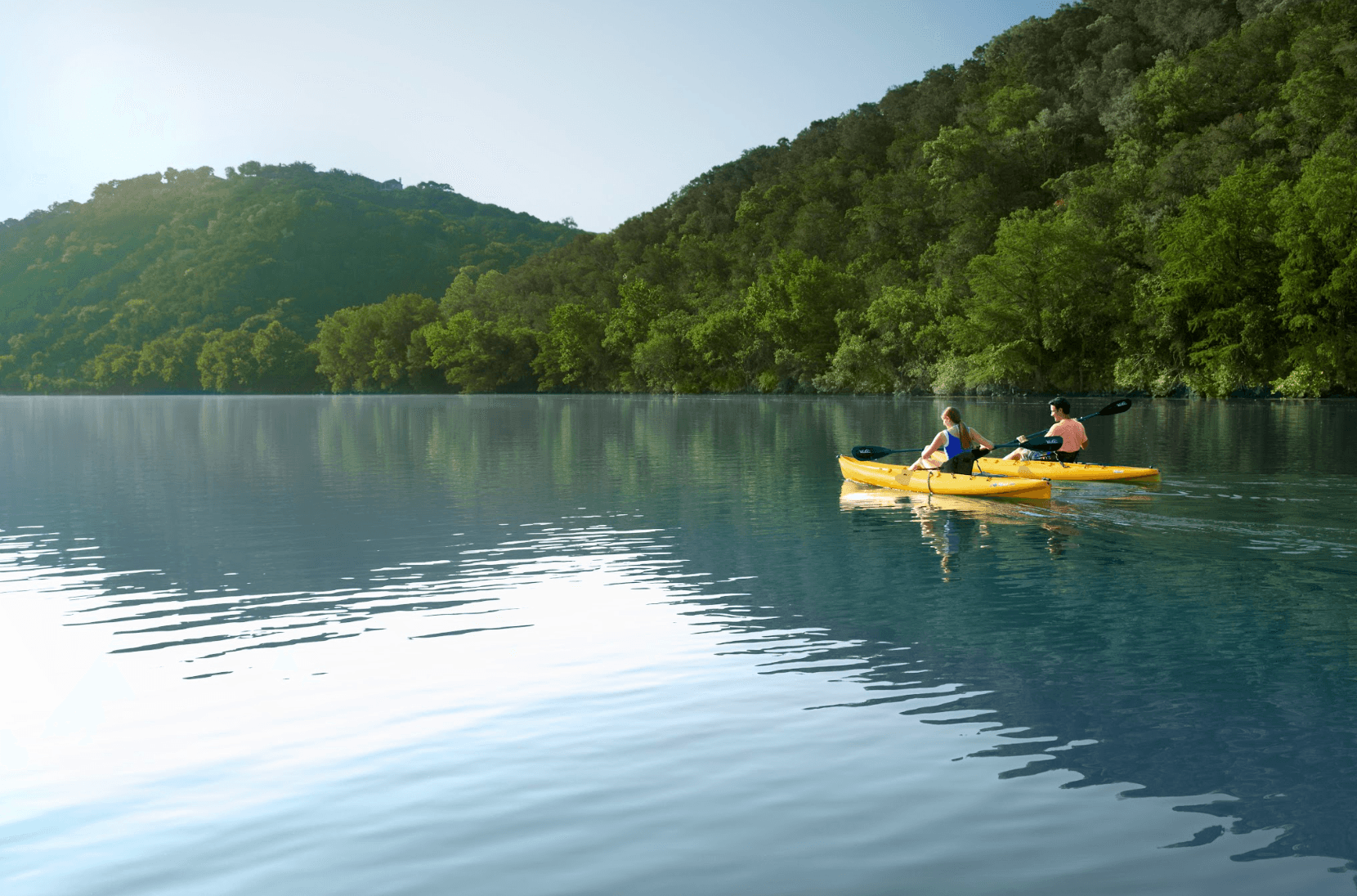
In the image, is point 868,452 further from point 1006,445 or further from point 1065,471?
Answer: point 1065,471

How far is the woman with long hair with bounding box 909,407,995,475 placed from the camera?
20875 mm

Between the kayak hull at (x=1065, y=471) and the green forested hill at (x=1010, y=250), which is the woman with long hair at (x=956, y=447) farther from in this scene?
the green forested hill at (x=1010, y=250)

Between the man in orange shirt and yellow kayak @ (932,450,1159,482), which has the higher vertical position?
the man in orange shirt

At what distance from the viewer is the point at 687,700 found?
26.8 feet

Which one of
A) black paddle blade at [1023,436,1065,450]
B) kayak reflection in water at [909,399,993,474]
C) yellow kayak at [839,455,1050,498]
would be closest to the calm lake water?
yellow kayak at [839,455,1050,498]

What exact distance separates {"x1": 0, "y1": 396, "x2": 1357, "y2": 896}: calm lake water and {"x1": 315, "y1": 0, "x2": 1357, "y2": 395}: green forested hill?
50607 millimetres

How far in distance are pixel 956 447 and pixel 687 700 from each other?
13922 millimetres

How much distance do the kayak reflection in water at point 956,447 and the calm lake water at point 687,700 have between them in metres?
1.53

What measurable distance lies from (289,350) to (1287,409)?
14620cm

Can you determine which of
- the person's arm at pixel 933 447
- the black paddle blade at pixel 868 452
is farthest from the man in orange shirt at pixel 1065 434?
the black paddle blade at pixel 868 452

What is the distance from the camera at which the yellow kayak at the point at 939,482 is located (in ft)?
63.6

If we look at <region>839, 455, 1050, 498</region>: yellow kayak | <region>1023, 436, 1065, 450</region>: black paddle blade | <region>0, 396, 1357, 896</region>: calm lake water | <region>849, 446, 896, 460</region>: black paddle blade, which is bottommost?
<region>0, 396, 1357, 896</region>: calm lake water

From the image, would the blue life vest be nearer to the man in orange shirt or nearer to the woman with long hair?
the woman with long hair

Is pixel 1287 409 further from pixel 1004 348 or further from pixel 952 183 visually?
pixel 952 183
